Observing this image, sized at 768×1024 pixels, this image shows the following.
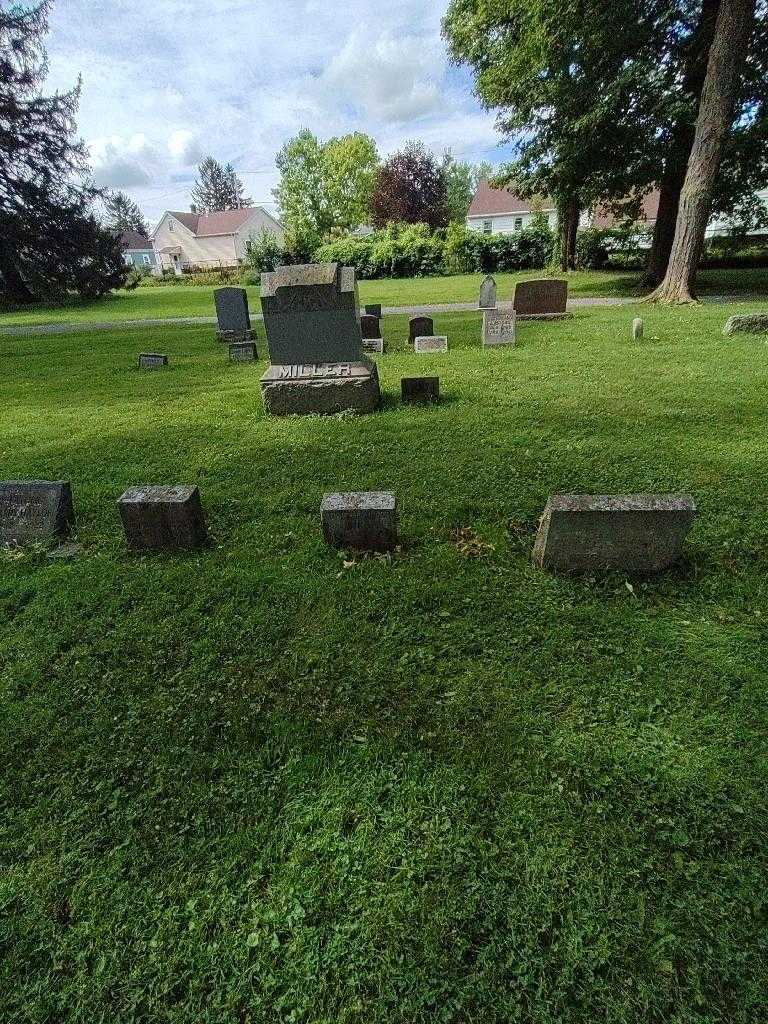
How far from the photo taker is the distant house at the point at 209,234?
220 feet

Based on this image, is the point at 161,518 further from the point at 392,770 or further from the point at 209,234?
the point at 209,234

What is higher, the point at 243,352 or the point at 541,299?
the point at 541,299

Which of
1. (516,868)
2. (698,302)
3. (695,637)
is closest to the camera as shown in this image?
(516,868)

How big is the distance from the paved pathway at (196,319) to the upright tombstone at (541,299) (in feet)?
9.52

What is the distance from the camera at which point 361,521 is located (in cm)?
369

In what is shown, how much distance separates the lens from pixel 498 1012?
5.18ft

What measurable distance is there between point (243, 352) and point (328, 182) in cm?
5566

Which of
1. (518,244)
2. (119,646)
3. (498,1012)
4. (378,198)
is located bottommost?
(498,1012)

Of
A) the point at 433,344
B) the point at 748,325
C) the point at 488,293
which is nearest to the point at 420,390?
the point at 433,344

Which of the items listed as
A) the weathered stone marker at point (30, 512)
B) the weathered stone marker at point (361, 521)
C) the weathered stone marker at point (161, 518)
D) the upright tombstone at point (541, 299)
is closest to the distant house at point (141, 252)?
the upright tombstone at point (541, 299)

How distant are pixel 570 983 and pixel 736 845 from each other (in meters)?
0.84

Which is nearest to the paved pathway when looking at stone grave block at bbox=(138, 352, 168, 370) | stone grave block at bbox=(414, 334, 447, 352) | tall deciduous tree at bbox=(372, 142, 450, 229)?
stone grave block at bbox=(414, 334, 447, 352)

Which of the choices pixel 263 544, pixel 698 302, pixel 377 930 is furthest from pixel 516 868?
pixel 698 302

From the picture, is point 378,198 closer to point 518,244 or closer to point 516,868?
point 518,244
